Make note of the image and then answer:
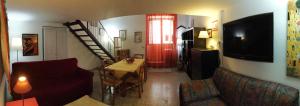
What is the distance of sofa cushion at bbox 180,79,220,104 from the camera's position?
2720 millimetres

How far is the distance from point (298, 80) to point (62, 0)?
3525 mm

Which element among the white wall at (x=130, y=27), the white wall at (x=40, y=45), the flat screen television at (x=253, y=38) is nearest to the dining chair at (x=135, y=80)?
the flat screen television at (x=253, y=38)

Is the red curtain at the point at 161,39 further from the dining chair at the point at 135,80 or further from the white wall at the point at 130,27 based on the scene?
the dining chair at the point at 135,80

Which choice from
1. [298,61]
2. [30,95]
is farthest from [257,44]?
[30,95]

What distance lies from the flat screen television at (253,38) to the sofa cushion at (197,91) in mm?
659

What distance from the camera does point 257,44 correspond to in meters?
2.33

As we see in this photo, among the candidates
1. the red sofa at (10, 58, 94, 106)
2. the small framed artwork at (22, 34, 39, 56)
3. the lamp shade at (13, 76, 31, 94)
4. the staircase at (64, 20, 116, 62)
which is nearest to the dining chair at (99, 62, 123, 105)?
the red sofa at (10, 58, 94, 106)

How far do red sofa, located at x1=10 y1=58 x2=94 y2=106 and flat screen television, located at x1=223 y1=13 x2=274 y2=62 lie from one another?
296 centimetres

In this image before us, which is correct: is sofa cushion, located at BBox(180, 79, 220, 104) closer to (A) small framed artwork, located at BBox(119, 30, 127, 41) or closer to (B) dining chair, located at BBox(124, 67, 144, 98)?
(B) dining chair, located at BBox(124, 67, 144, 98)

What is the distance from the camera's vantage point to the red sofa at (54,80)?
314 centimetres

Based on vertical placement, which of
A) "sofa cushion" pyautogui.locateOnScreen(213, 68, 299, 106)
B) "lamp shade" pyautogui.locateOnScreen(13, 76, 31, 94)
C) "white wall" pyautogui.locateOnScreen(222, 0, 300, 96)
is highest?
"white wall" pyautogui.locateOnScreen(222, 0, 300, 96)

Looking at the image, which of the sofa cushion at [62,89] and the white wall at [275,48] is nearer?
the white wall at [275,48]

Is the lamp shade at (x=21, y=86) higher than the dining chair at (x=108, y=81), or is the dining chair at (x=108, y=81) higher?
the lamp shade at (x=21, y=86)

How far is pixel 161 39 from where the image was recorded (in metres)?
7.80
